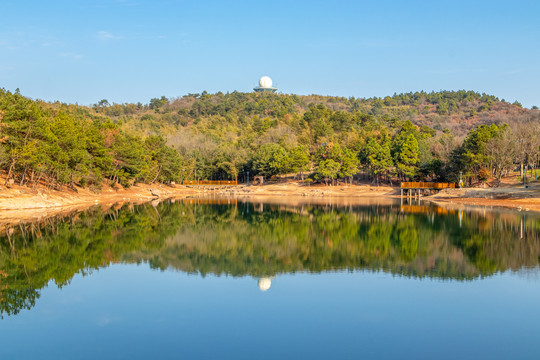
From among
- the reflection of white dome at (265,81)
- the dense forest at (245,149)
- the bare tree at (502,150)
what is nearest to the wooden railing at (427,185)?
the dense forest at (245,149)

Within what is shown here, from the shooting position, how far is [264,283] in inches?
813

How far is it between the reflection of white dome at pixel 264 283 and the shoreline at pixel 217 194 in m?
26.1

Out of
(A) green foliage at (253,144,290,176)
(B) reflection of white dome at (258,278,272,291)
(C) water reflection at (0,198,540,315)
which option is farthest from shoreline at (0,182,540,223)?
(B) reflection of white dome at (258,278,272,291)

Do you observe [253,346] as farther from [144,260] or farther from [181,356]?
[144,260]

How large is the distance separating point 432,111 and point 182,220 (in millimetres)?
170518

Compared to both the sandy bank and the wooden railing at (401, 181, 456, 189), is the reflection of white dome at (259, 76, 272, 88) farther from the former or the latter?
the sandy bank

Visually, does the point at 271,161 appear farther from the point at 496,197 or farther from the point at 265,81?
the point at 265,81

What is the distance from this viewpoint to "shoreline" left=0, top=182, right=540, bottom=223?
4703cm

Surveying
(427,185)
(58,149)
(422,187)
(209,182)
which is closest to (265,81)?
(209,182)

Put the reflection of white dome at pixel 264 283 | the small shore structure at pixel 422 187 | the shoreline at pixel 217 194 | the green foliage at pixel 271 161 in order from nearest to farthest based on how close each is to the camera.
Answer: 1. the reflection of white dome at pixel 264 283
2. the shoreline at pixel 217 194
3. the small shore structure at pixel 422 187
4. the green foliage at pixel 271 161

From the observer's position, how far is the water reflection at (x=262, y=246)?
23016 millimetres

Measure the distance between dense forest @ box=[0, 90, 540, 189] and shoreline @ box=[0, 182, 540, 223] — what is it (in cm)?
201

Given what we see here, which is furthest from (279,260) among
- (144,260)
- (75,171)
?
(75,171)

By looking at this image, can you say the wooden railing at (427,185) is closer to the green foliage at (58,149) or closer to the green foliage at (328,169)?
the green foliage at (328,169)
